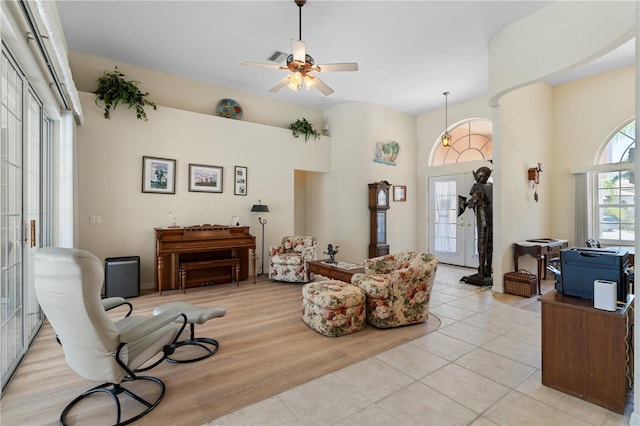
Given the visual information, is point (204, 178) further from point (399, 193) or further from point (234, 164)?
point (399, 193)

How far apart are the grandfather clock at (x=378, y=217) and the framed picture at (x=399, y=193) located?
50 centimetres

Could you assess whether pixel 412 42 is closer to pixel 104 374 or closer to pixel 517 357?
pixel 517 357

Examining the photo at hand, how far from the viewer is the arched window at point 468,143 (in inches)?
267

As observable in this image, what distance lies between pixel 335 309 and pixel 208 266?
2.74 meters

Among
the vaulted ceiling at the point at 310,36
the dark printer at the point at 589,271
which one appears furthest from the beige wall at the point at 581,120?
the dark printer at the point at 589,271

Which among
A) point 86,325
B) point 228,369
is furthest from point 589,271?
point 86,325

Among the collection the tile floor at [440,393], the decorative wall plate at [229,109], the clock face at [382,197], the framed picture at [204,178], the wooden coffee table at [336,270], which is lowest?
the tile floor at [440,393]

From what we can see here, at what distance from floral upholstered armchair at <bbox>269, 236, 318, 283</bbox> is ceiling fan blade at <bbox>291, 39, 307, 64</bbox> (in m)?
3.29

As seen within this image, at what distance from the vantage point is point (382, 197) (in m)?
7.01

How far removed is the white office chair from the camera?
69.0 inches

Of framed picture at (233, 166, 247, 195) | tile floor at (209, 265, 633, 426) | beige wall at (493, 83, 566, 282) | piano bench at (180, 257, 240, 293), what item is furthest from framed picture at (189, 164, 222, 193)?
beige wall at (493, 83, 566, 282)

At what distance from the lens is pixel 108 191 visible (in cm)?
A: 484

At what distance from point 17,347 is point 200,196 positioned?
3347 millimetres

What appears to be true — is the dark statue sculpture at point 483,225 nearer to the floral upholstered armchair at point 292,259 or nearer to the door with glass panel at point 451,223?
the door with glass panel at point 451,223
